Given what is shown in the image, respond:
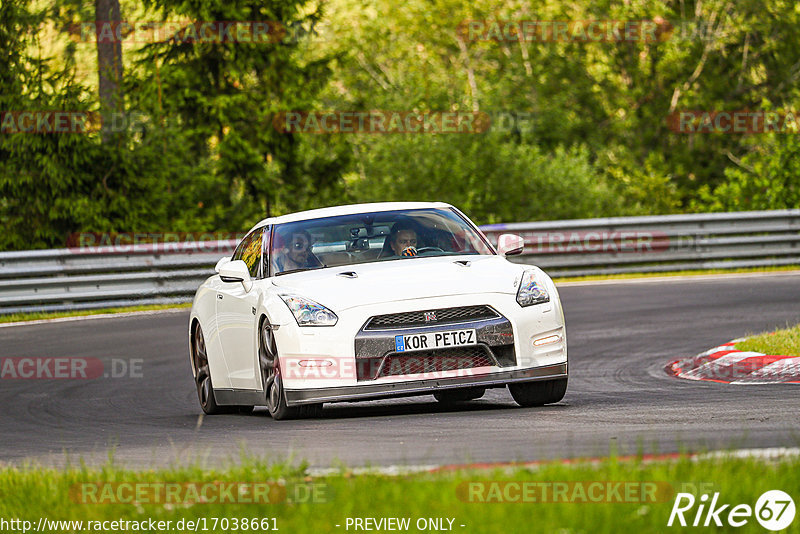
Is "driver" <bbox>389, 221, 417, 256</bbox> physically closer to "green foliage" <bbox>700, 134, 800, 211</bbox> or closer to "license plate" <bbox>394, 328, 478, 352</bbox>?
"license plate" <bbox>394, 328, 478, 352</bbox>

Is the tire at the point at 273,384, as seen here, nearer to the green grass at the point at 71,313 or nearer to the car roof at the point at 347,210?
the car roof at the point at 347,210

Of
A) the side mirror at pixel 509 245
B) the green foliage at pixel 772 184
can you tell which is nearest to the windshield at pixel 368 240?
the side mirror at pixel 509 245

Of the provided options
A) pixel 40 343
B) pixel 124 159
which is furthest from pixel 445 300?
pixel 124 159

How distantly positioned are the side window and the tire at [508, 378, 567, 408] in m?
2.18

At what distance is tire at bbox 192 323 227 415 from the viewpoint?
10.8m

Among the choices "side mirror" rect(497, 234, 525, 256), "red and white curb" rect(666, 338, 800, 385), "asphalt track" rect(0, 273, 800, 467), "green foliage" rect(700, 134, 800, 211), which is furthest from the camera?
"green foliage" rect(700, 134, 800, 211)

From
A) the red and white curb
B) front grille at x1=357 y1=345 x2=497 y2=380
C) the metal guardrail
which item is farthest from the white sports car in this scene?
the metal guardrail

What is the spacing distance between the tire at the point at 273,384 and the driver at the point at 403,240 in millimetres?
1182

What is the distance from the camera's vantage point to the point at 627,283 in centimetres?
2102

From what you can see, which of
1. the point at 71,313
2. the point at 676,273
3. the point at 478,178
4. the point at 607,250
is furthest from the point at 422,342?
the point at 478,178

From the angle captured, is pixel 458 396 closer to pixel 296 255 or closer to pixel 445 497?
pixel 296 255

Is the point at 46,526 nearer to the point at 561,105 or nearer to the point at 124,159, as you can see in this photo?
the point at 124,159

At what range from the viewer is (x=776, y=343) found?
11.9 meters

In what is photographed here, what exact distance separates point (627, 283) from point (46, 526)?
16.5 metres
